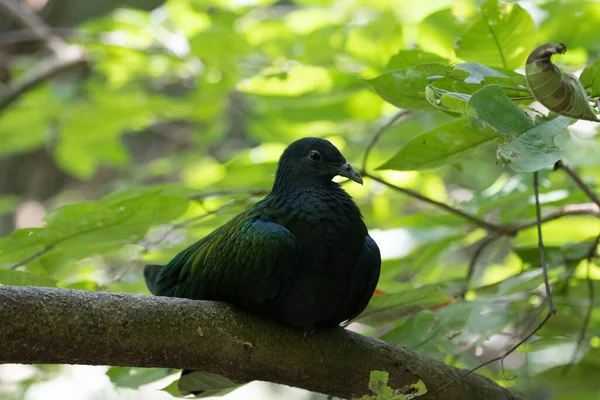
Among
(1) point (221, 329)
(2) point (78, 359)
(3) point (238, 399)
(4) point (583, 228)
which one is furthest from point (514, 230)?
(3) point (238, 399)

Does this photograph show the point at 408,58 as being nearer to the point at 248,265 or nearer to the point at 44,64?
the point at 248,265

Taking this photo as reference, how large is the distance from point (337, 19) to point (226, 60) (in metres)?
0.70

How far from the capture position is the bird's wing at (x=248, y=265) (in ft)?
6.55

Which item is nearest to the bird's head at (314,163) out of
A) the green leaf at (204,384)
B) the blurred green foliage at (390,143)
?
the blurred green foliage at (390,143)

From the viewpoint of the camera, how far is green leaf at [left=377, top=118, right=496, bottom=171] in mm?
1977

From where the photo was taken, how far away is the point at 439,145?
2014 mm

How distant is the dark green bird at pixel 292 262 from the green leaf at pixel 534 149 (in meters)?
0.78

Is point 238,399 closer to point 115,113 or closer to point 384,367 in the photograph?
point 115,113

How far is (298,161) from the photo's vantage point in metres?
2.41

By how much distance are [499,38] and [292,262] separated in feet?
3.14

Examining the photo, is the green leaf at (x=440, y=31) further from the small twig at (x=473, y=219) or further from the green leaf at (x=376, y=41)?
the small twig at (x=473, y=219)

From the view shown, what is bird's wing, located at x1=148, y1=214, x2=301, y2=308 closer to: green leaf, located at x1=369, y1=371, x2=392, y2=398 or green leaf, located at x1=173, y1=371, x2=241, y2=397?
green leaf, located at x1=173, y1=371, x2=241, y2=397

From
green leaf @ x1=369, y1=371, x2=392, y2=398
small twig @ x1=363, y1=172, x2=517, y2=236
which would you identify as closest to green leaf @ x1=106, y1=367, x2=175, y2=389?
green leaf @ x1=369, y1=371, x2=392, y2=398

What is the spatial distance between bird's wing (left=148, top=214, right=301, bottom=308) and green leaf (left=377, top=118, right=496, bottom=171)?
0.39 m
